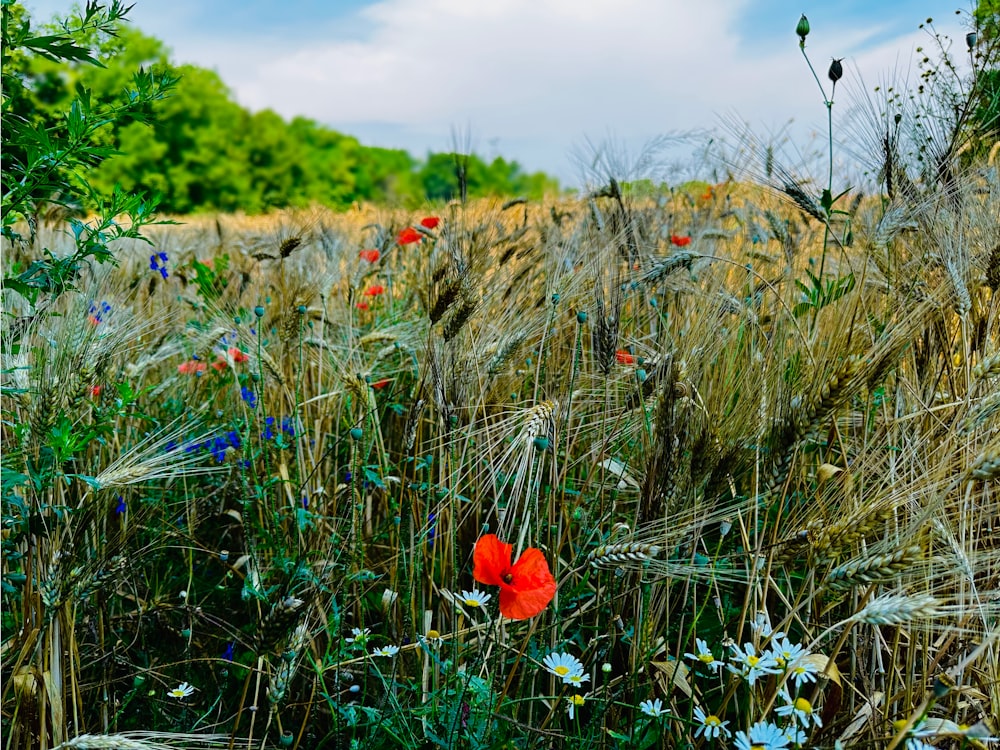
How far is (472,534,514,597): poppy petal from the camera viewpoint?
1.22m

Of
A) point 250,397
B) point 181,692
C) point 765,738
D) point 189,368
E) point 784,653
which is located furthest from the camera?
point 189,368

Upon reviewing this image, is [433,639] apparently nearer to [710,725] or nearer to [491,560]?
[491,560]

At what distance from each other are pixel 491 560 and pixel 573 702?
0.27 m

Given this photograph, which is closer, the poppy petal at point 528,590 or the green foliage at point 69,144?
the poppy petal at point 528,590

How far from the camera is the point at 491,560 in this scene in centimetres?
123

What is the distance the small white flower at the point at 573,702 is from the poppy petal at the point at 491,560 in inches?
8.0

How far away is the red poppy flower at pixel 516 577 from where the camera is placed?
3.85 ft

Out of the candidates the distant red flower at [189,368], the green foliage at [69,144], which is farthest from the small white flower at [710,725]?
the distant red flower at [189,368]

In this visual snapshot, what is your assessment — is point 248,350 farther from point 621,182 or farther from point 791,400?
point 621,182

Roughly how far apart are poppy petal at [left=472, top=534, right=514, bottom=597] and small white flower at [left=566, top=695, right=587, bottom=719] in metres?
0.20

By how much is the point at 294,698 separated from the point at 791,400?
3.58 feet

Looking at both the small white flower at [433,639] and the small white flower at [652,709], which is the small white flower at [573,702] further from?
the small white flower at [433,639]

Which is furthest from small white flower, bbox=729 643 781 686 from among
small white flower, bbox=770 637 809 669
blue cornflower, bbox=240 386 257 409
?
blue cornflower, bbox=240 386 257 409

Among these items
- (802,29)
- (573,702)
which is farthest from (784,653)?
(802,29)
